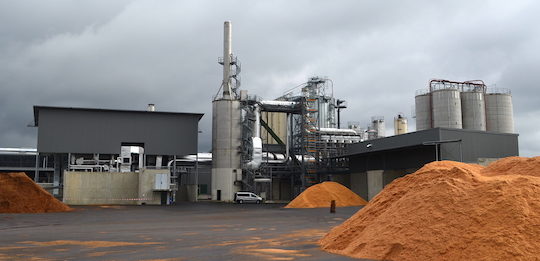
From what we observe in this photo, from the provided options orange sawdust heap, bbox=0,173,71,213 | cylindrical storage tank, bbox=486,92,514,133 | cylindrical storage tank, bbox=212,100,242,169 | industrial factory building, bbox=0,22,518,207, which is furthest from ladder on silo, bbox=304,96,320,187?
orange sawdust heap, bbox=0,173,71,213

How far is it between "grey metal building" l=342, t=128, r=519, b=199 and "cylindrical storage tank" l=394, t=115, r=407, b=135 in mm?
25712

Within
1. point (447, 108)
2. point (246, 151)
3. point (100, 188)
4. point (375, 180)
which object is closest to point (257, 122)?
point (246, 151)

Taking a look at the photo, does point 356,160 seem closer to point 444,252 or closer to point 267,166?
point 267,166

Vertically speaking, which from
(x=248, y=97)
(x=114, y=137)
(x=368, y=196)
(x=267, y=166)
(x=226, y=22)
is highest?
(x=226, y=22)

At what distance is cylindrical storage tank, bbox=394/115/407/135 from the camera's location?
259 ft

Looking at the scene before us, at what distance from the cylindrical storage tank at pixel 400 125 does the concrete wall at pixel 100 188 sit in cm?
4597

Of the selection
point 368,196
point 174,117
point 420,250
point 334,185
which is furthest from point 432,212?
point 174,117

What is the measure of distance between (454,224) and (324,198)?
33885 mm

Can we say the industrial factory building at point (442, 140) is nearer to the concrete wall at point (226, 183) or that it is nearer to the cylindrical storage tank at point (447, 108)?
the cylindrical storage tank at point (447, 108)

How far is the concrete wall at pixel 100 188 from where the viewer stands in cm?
5088

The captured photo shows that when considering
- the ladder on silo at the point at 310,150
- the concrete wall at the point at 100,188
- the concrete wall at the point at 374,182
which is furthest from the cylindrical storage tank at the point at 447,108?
the concrete wall at the point at 100,188

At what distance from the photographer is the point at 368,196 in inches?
2045

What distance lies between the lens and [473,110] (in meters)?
62.5

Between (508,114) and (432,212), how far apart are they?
59946 millimetres
